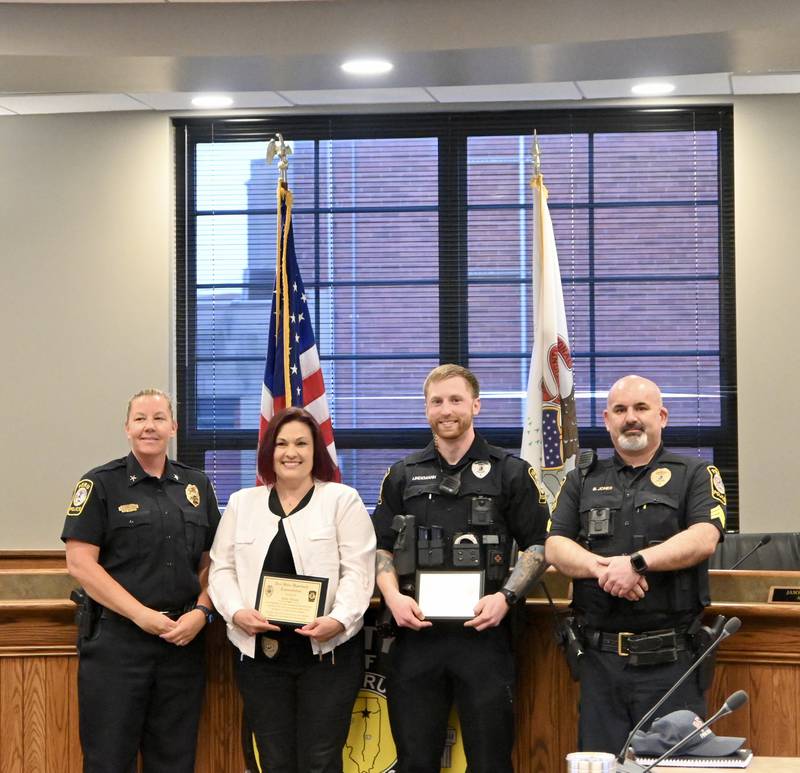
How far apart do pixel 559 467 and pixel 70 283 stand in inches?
118

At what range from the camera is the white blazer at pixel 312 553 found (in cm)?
335

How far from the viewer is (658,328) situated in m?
6.40

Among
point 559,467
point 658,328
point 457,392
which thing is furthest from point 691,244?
point 457,392

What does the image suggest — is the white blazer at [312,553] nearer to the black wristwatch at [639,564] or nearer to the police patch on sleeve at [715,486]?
the black wristwatch at [639,564]

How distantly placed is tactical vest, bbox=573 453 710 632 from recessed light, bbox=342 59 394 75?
204cm

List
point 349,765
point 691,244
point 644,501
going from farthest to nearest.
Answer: point 691,244
point 349,765
point 644,501

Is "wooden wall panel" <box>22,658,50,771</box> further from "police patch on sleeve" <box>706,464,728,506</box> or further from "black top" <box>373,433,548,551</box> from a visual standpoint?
"police patch on sleeve" <box>706,464,728,506</box>

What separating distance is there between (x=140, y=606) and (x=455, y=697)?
943 millimetres

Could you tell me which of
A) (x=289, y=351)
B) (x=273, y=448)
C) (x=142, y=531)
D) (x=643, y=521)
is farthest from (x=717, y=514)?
(x=289, y=351)

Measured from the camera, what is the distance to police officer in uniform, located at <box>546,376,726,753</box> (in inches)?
125

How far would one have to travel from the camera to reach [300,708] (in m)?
3.34

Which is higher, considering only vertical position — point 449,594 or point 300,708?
point 449,594

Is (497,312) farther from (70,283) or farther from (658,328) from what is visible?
(70,283)

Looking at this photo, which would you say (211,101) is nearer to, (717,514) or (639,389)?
(639,389)
